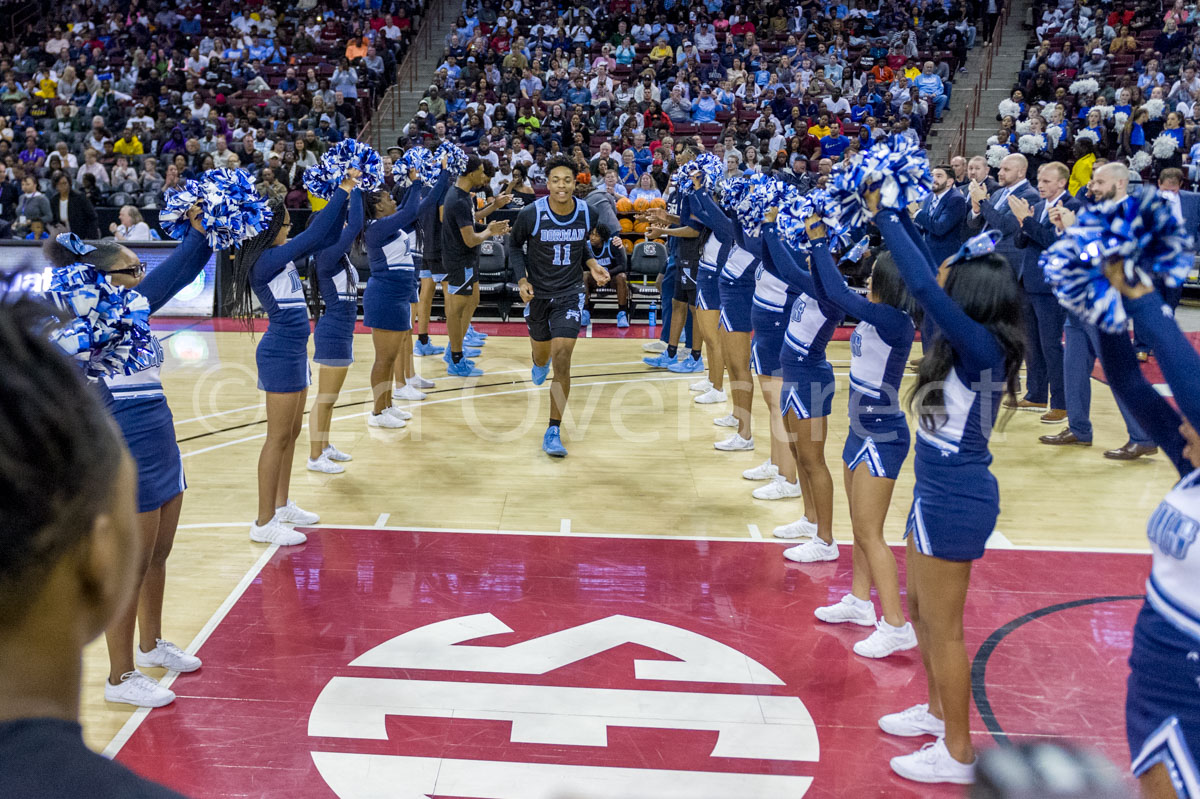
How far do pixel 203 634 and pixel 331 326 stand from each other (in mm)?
2436

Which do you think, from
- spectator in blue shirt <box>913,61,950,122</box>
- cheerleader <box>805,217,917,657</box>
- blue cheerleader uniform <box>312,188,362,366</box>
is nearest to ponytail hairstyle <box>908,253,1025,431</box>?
cheerleader <box>805,217,917,657</box>

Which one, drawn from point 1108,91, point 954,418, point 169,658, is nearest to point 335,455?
point 169,658

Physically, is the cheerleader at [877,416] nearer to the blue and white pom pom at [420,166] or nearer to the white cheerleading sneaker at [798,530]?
the white cheerleading sneaker at [798,530]

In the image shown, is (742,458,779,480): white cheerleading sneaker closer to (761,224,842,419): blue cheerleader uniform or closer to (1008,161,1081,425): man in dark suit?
(761,224,842,419): blue cheerleader uniform

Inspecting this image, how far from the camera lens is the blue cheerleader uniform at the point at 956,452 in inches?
114

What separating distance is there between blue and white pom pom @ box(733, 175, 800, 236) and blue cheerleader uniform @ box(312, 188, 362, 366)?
89.7 inches

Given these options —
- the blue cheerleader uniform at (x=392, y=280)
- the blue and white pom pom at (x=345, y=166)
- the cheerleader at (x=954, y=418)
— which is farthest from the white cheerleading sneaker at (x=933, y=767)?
the blue cheerleader uniform at (x=392, y=280)

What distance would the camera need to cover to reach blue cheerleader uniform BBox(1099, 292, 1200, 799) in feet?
5.98

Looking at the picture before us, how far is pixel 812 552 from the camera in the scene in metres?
4.96

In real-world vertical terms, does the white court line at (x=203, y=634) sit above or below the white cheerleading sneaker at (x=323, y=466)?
above

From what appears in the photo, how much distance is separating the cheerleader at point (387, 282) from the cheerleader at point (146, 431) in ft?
→ 10.2

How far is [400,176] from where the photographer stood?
749 cm

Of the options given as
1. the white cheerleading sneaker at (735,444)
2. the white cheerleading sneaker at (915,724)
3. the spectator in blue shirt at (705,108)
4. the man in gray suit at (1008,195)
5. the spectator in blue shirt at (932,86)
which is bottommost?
the white cheerleading sneaker at (735,444)

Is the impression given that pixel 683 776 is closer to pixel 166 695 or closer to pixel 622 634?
pixel 622 634
